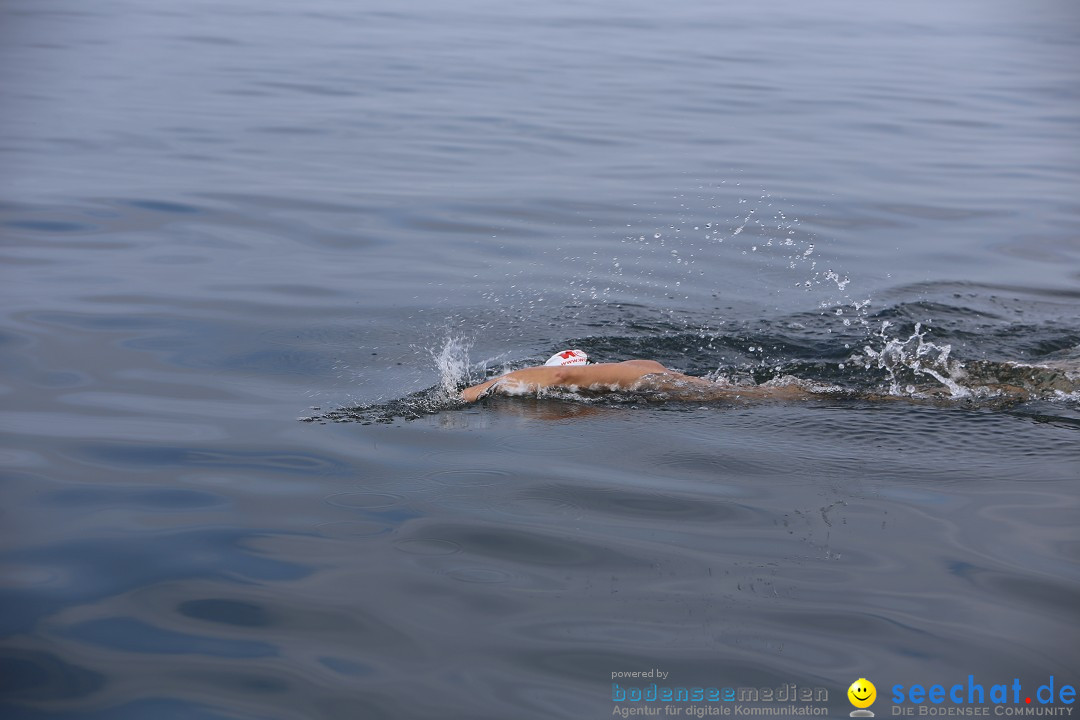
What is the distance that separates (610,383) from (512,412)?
2.37ft

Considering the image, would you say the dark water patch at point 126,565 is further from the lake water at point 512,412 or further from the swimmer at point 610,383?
the swimmer at point 610,383

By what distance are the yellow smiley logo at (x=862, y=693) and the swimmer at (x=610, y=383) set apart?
3.19 metres

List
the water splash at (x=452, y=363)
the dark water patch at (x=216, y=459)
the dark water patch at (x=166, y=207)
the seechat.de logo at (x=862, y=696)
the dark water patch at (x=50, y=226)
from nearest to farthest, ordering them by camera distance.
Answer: the seechat.de logo at (x=862, y=696) < the dark water patch at (x=216, y=459) < the water splash at (x=452, y=363) < the dark water patch at (x=50, y=226) < the dark water patch at (x=166, y=207)

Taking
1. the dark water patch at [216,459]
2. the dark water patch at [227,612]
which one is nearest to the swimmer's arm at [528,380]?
the dark water patch at [216,459]

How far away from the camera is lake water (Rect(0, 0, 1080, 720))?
4855 mm

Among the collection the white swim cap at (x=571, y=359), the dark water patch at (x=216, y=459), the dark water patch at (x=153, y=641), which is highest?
the white swim cap at (x=571, y=359)

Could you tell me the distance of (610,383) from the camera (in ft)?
25.1

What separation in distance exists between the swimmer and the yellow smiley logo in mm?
3188

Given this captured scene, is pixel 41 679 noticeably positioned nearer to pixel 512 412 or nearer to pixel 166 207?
pixel 512 412

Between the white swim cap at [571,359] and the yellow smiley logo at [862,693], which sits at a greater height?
the white swim cap at [571,359]

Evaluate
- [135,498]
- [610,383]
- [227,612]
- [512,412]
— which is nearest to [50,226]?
[135,498]

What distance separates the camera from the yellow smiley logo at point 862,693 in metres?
4.45

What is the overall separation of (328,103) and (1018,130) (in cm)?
1162

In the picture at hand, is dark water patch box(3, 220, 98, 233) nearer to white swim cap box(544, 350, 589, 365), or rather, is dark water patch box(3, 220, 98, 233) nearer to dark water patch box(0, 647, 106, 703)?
white swim cap box(544, 350, 589, 365)
